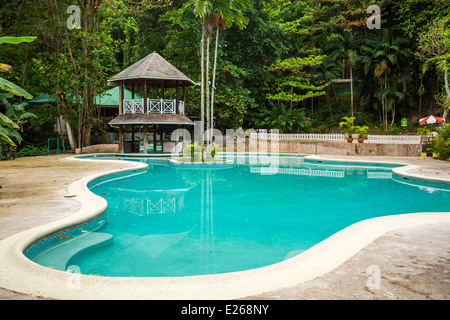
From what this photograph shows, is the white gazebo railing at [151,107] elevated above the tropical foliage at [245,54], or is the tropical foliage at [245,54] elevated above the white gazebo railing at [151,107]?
the tropical foliage at [245,54]

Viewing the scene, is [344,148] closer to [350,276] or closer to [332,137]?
[332,137]

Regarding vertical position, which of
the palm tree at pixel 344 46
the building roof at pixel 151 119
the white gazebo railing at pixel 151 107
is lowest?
the building roof at pixel 151 119

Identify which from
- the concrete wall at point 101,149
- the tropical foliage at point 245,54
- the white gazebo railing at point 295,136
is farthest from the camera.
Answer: the white gazebo railing at point 295,136

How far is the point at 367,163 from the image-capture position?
16578 mm

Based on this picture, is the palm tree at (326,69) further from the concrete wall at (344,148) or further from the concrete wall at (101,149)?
the concrete wall at (101,149)

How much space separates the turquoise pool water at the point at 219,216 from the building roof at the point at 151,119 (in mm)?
7370

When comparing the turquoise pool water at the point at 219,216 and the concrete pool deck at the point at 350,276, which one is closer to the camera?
the concrete pool deck at the point at 350,276

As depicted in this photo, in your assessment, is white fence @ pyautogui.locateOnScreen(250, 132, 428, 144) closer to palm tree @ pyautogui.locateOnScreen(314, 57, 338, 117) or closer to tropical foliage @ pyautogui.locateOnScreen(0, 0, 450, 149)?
tropical foliage @ pyautogui.locateOnScreen(0, 0, 450, 149)

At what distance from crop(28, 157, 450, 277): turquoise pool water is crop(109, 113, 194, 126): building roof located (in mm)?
7370

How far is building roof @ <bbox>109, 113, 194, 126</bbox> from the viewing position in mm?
20698

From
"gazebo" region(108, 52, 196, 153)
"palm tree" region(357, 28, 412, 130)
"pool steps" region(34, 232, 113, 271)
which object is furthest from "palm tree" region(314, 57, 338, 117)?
"pool steps" region(34, 232, 113, 271)

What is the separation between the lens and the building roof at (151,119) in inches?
815

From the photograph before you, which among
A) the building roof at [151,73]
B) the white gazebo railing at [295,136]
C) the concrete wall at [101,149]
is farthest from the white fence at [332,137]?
the concrete wall at [101,149]
